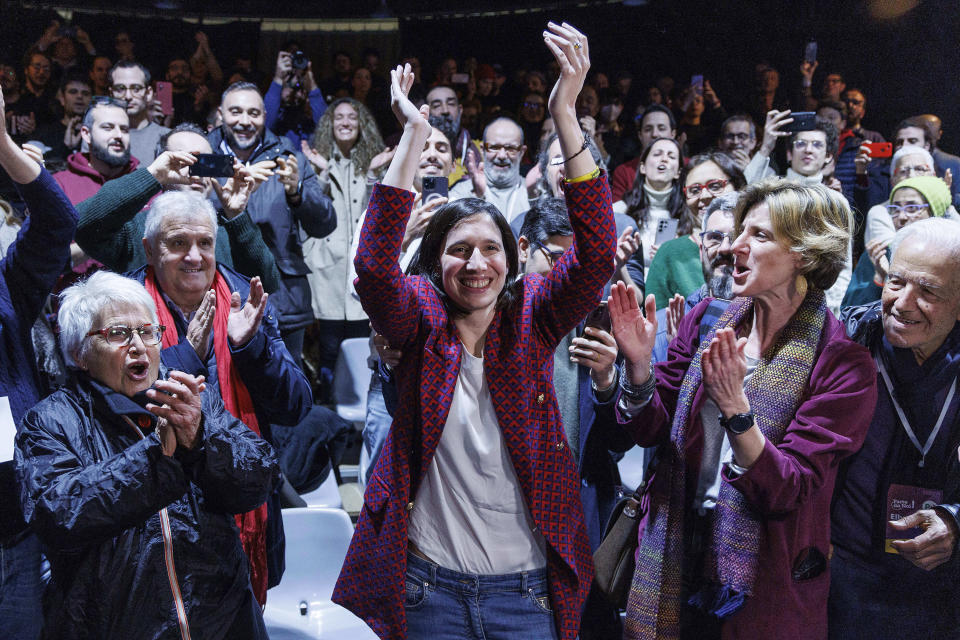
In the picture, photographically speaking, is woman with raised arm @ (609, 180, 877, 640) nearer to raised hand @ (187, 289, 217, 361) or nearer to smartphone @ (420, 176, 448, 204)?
raised hand @ (187, 289, 217, 361)

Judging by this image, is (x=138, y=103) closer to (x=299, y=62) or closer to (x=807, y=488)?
(x=299, y=62)

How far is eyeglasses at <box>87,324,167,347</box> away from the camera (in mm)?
1903

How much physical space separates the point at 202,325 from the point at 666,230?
251 cm

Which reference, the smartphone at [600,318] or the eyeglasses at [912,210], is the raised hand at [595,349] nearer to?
the smartphone at [600,318]

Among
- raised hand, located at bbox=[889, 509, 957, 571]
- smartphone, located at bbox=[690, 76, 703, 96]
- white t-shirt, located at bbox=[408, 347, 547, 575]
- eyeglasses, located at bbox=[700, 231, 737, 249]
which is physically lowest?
raised hand, located at bbox=[889, 509, 957, 571]

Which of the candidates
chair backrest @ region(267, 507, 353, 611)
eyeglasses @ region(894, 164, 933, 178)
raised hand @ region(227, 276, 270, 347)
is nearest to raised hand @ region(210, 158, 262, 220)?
raised hand @ region(227, 276, 270, 347)

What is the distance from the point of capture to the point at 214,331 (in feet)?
7.79

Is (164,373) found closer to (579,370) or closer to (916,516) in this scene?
(579,370)

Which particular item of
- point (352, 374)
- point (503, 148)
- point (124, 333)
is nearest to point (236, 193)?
point (124, 333)

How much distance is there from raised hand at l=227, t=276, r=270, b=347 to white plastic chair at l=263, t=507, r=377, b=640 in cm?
68

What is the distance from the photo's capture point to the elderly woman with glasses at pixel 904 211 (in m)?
3.54

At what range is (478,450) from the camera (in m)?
1.74

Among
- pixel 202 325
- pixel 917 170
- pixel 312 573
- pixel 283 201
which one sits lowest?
pixel 312 573

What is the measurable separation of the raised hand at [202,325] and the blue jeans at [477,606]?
93 cm
